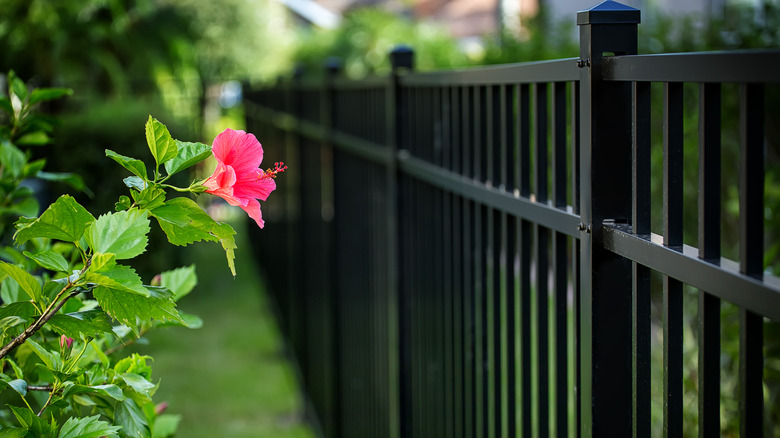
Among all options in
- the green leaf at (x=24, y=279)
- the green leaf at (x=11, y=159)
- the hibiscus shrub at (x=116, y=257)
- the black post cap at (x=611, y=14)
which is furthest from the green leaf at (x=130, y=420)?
the black post cap at (x=611, y=14)

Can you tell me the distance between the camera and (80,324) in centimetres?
115

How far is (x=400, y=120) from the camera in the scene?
272cm

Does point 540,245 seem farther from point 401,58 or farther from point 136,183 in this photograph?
point 401,58

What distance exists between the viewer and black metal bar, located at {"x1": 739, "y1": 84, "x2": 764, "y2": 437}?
91cm

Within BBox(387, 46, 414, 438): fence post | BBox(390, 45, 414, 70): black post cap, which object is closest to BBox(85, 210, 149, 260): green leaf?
BBox(387, 46, 414, 438): fence post

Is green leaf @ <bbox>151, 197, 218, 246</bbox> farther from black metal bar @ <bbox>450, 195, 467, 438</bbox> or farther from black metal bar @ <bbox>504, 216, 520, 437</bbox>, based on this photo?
black metal bar @ <bbox>450, 195, 467, 438</bbox>

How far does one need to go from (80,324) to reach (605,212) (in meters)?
0.76

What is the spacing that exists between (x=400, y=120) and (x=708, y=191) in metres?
1.77

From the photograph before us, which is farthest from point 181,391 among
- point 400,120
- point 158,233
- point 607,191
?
point 607,191

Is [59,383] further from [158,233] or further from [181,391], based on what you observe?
[158,233]

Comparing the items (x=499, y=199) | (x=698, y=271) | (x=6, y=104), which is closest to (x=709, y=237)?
(x=698, y=271)

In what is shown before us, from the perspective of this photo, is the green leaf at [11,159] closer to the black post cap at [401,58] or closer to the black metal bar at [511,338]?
the black metal bar at [511,338]

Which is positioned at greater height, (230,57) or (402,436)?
(230,57)

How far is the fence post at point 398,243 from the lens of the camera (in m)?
2.65
